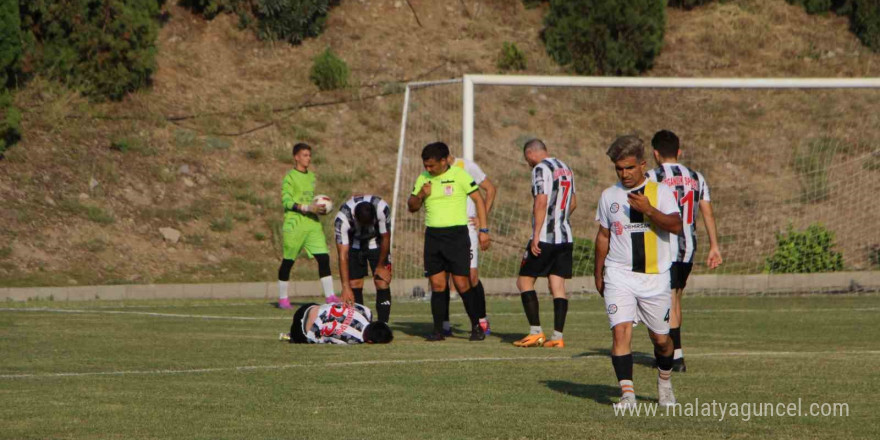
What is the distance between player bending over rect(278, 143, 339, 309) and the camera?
17.6 meters

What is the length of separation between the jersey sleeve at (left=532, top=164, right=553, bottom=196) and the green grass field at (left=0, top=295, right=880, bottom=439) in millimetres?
1568

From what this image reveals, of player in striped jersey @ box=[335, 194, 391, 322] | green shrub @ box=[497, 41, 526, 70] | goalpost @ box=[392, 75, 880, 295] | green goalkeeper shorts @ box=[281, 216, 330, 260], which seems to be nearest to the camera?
player in striped jersey @ box=[335, 194, 391, 322]

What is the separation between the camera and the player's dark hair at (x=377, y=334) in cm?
1229

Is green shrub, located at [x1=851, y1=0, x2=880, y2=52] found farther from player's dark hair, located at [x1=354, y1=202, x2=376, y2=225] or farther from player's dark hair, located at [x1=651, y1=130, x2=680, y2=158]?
player's dark hair, located at [x1=651, y1=130, x2=680, y2=158]

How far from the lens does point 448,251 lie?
41.2 feet

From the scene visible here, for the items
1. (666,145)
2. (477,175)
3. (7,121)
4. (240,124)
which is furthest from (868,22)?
(666,145)

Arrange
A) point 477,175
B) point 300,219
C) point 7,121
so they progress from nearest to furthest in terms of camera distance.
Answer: point 477,175
point 300,219
point 7,121

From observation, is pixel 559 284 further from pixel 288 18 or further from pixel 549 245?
pixel 288 18

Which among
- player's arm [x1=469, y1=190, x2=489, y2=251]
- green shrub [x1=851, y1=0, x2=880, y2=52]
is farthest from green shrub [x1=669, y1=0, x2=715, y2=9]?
player's arm [x1=469, y1=190, x2=489, y2=251]

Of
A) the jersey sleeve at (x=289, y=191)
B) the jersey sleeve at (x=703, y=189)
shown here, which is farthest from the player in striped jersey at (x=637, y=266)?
the jersey sleeve at (x=289, y=191)

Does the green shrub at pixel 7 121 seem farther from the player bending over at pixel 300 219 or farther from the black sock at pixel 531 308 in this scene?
the black sock at pixel 531 308

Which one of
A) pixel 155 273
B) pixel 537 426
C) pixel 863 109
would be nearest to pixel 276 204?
pixel 155 273

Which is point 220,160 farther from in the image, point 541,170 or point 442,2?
point 541,170

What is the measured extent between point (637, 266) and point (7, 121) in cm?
1964
